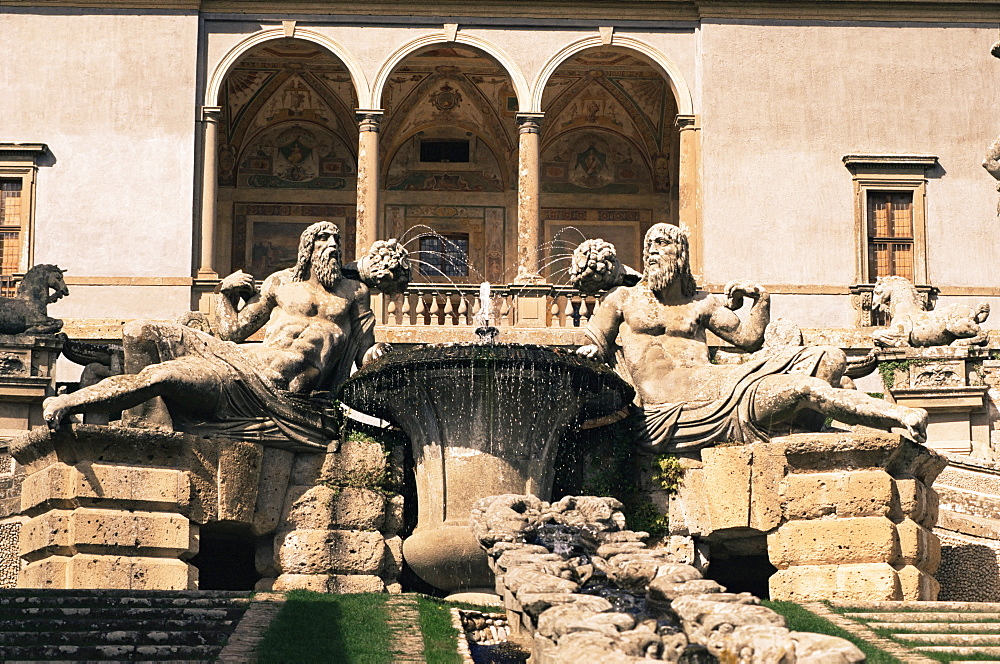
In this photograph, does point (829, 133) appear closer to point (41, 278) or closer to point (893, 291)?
point (893, 291)

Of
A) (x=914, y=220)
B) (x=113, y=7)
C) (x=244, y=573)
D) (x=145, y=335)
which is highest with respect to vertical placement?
(x=113, y=7)

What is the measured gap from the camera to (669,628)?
9.42 meters

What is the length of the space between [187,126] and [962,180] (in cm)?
1158

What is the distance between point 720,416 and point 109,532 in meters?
4.56

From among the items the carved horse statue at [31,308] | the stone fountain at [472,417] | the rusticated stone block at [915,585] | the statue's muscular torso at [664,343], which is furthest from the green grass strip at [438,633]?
the carved horse statue at [31,308]

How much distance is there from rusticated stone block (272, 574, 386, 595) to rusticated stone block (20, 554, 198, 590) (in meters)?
0.68

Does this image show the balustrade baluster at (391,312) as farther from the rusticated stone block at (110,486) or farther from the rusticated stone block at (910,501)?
the rusticated stone block at (910,501)

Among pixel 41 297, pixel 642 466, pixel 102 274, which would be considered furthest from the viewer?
pixel 102 274

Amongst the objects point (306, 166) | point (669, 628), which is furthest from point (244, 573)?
point (306, 166)

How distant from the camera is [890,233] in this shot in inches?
1118

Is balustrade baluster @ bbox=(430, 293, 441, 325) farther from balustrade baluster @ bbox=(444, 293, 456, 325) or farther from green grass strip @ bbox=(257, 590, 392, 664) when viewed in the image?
green grass strip @ bbox=(257, 590, 392, 664)

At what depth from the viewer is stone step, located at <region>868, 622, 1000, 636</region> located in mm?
11391

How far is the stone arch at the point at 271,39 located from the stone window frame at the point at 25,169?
259cm

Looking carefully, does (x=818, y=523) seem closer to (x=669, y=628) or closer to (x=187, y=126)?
(x=669, y=628)
